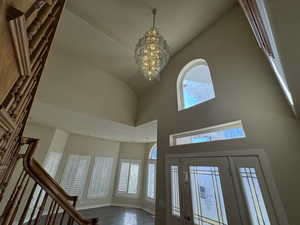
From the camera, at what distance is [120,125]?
482 cm

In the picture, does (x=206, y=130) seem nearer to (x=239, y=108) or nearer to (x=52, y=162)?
(x=239, y=108)

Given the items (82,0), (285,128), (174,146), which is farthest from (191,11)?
(174,146)

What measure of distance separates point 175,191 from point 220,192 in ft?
3.37

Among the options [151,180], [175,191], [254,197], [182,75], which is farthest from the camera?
[151,180]

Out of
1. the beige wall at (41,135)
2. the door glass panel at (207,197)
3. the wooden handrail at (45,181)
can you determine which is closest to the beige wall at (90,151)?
the beige wall at (41,135)

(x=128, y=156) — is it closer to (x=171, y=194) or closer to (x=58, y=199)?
(x=171, y=194)

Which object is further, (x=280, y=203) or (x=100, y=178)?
(x=100, y=178)

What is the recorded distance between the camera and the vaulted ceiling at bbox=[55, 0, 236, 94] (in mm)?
2969

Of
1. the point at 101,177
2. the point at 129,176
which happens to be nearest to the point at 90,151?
the point at 101,177

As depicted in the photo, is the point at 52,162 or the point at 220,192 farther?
the point at 52,162

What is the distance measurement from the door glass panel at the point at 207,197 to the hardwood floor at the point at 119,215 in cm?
369

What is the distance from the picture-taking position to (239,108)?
2.36 metres

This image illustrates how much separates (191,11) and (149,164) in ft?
22.0

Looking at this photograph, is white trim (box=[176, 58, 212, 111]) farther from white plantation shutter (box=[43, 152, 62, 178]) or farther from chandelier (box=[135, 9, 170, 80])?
white plantation shutter (box=[43, 152, 62, 178])
